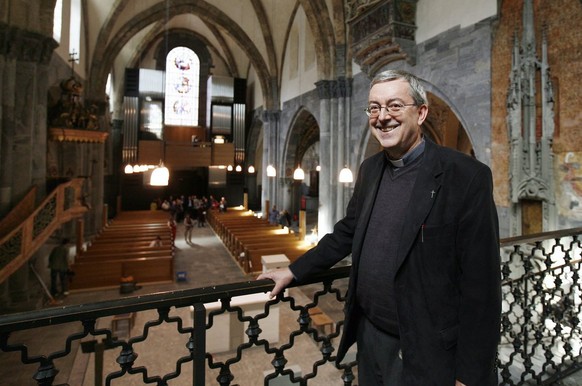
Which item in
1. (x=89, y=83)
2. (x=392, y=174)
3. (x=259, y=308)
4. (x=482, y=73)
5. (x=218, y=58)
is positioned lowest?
(x=259, y=308)

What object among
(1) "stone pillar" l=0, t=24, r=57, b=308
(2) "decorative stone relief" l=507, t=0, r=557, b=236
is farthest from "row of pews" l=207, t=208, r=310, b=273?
(2) "decorative stone relief" l=507, t=0, r=557, b=236

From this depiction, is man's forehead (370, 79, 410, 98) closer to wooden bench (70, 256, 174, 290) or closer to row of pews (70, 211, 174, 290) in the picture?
row of pews (70, 211, 174, 290)

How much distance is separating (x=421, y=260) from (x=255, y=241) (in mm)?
10423

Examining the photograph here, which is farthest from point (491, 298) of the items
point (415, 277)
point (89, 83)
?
point (89, 83)

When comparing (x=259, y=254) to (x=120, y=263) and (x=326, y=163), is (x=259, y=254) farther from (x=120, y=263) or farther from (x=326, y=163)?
(x=326, y=163)

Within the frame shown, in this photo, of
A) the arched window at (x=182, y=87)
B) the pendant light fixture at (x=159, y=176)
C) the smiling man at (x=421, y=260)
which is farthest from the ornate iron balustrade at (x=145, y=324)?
the arched window at (x=182, y=87)

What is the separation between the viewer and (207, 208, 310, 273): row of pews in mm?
10164

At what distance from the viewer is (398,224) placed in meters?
1.45

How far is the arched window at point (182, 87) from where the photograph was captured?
69.1 ft

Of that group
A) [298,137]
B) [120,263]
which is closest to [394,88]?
[120,263]

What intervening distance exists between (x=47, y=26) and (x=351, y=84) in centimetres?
817

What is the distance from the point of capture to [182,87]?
2130 cm

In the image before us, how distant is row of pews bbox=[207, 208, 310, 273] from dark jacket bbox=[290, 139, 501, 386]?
8.23 m

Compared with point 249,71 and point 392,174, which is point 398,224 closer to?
point 392,174
